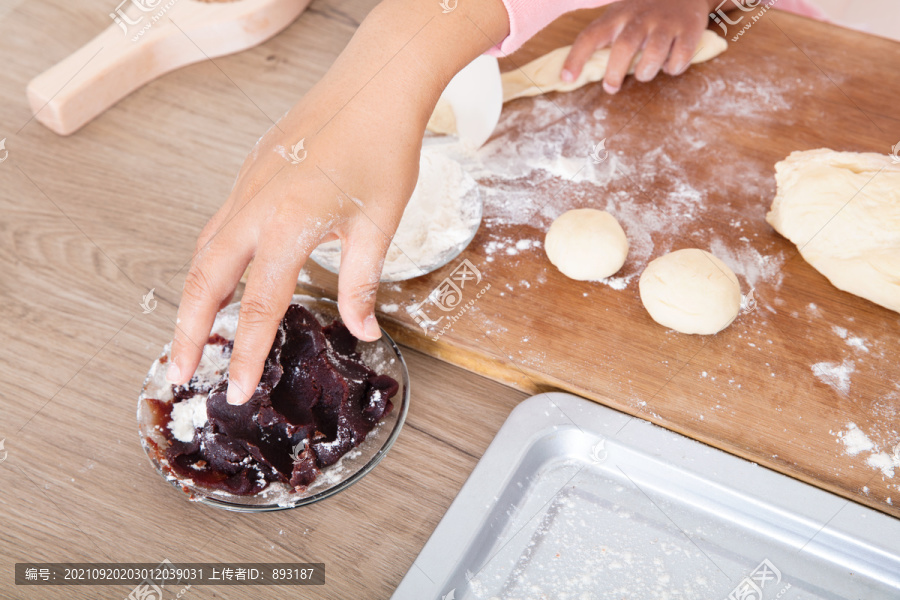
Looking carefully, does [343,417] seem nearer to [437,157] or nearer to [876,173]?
[437,157]

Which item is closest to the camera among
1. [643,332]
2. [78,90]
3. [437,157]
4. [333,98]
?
[333,98]

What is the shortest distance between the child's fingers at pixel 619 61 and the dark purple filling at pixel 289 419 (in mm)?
873

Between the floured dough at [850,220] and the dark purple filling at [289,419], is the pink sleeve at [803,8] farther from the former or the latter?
the dark purple filling at [289,419]

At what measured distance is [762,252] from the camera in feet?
4.05

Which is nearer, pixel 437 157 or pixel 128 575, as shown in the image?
pixel 128 575

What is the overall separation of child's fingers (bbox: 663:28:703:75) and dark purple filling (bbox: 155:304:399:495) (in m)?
0.99

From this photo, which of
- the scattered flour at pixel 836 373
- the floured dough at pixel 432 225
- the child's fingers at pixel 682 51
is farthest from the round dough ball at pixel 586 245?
the child's fingers at pixel 682 51

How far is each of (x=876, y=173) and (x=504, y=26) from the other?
0.72 meters

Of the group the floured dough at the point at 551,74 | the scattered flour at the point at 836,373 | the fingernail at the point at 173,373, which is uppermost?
the floured dough at the point at 551,74

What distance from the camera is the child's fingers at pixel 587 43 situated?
4.76ft

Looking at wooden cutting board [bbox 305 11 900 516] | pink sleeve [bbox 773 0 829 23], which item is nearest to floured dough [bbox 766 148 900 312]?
wooden cutting board [bbox 305 11 900 516]

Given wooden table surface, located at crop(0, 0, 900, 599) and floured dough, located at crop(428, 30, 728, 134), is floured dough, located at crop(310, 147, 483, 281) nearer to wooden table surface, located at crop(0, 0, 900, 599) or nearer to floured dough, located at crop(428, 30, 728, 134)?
wooden table surface, located at crop(0, 0, 900, 599)

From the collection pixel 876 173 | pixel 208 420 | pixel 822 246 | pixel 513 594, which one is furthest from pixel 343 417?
pixel 876 173

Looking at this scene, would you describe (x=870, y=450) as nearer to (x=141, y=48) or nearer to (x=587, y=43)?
(x=587, y=43)
